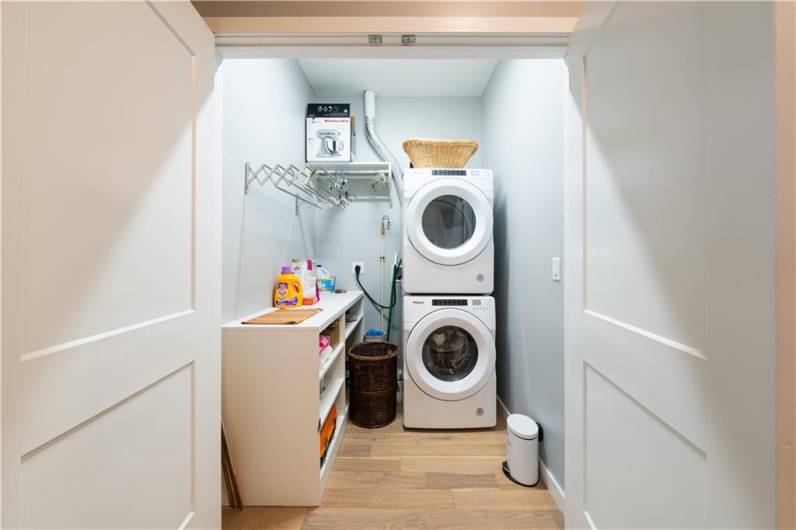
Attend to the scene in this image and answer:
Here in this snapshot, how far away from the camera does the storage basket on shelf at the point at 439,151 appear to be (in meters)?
2.14

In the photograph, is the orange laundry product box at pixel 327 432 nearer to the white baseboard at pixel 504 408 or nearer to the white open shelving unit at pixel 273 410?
the white open shelving unit at pixel 273 410

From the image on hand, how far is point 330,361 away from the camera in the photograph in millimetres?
1629

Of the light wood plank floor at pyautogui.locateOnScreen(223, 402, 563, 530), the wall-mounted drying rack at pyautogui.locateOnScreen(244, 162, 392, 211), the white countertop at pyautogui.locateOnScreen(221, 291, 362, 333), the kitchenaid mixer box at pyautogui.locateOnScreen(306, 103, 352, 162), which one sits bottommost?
the light wood plank floor at pyautogui.locateOnScreen(223, 402, 563, 530)

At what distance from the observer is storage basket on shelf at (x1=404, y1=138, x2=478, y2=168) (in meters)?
2.14

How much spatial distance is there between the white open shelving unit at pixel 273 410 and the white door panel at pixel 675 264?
1041 mm

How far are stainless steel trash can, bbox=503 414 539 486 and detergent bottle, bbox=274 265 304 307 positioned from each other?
1.40m

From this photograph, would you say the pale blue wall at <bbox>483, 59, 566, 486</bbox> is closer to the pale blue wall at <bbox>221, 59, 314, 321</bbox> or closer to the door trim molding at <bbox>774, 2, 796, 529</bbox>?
the door trim molding at <bbox>774, 2, 796, 529</bbox>

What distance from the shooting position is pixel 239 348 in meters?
1.32

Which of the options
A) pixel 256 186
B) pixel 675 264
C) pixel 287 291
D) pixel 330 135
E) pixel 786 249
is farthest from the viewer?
pixel 330 135

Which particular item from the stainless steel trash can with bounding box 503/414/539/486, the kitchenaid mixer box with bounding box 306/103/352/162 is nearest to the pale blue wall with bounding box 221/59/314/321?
the kitchenaid mixer box with bounding box 306/103/352/162

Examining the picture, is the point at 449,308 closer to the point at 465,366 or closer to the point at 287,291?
the point at 465,366

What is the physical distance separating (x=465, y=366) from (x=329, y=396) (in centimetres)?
94

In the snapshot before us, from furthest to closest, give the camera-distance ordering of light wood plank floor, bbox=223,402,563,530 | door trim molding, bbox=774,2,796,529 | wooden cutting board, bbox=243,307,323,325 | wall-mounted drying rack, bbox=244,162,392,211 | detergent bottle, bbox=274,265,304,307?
wall-mounted drying rack, bbox=244,162,392,211 < detergent bottle, bbox=274,265,304,307 < wooden cutting board, bbox=243,307,323,325 < light wood plank floor, bbox=223,402,563,530 < door trim molding, bbox=774,2,796,529

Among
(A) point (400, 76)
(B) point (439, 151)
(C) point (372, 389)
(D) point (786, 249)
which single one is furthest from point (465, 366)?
(A) point (400, 76)
